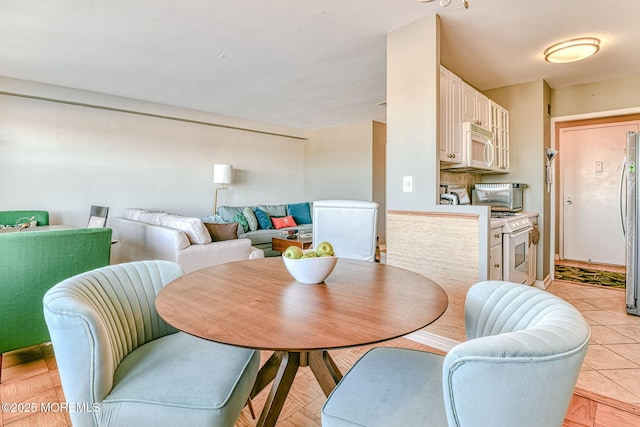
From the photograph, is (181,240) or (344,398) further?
(181,240)

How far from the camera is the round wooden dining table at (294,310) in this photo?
852mm

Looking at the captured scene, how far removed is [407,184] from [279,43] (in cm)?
158

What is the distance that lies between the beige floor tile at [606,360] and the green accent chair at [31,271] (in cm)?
332

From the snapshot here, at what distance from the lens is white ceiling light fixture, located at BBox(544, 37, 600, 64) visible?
263 cm

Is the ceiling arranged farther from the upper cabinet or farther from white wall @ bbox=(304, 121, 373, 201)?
white wall @ bbox=(304, 121, 373, 201)

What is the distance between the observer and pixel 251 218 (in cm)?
530

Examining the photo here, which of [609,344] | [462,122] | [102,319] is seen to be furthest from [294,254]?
[609,344]

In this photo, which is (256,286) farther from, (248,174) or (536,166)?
(248,174)

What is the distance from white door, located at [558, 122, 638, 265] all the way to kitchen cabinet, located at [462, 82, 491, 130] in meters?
2.39

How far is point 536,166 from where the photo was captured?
140 inches

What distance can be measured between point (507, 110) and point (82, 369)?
430 cm

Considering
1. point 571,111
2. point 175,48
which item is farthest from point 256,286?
point 571,111

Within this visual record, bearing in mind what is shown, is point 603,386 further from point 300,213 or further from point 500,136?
point 300,213

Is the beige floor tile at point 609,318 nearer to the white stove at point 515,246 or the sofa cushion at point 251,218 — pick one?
the white stove at point 515,246
